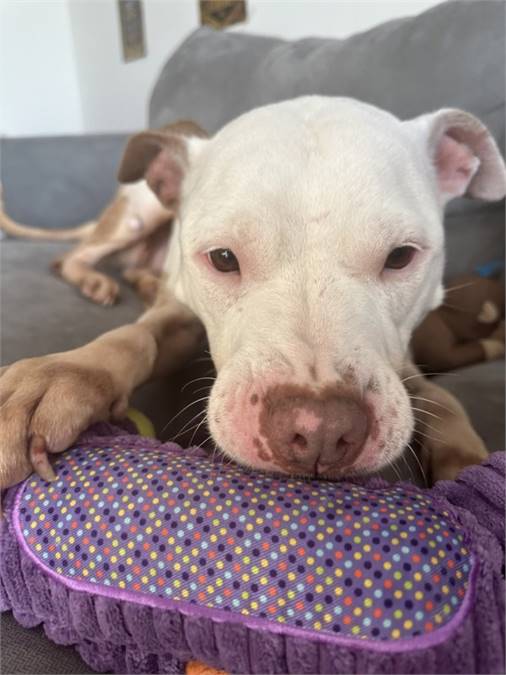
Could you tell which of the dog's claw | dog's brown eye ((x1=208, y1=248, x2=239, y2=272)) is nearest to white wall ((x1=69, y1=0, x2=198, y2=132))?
dog's brown eye ((x1=208, y1=248, x2=239, y2=272))

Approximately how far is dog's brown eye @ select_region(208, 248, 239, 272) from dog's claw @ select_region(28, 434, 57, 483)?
46 cm

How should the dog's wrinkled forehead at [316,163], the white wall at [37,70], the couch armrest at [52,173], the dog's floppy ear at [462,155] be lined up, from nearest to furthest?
the dog's wrinkled forehead at [316,163]
the dog's floppy ear at [462,155]
the couch armrest at [52,173]
the white wall at [37,70]

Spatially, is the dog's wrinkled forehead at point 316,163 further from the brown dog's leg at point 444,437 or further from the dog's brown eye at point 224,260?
the brown dog's leg at point 444,437

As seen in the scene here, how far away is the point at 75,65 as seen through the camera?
5.04 meters

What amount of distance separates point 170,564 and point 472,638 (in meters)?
0.34

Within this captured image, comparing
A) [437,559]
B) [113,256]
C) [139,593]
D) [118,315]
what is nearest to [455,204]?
[118,315]

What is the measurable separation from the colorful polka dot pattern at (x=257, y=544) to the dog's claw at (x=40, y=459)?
0.02 metres

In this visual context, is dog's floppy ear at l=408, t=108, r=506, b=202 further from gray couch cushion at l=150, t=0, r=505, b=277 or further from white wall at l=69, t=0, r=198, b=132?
white wall at l=69, t=0, r=198, b=132

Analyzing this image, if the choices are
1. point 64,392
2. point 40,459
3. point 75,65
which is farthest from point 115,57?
point 40,459

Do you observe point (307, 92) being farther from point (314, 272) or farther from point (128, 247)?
point (314, 272)

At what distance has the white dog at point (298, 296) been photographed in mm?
841

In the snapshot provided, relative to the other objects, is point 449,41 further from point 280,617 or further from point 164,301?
point 280,617

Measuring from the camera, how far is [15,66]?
16.0 feet

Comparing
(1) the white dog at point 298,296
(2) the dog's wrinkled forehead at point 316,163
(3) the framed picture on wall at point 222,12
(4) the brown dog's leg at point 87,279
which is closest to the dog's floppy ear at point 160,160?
(1) the white dog at point 298,296
